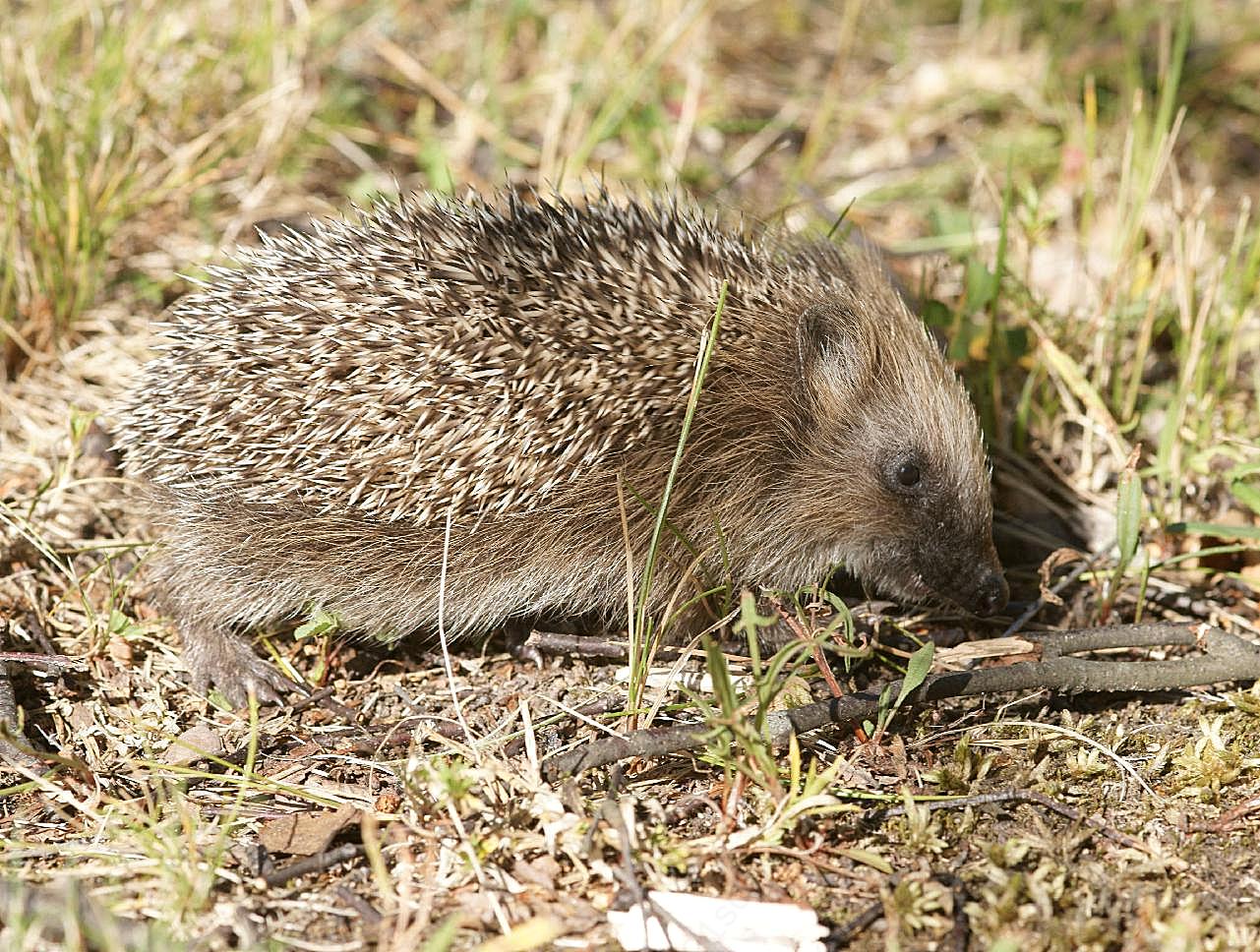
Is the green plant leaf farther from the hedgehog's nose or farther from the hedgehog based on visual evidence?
the hedgehog's nose

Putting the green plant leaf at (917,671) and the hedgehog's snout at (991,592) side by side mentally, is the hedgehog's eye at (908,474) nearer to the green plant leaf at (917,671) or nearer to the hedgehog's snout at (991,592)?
the hedgehog's snout at (991,592)

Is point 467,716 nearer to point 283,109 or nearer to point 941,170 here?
point 283,109

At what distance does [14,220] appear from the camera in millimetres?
4938

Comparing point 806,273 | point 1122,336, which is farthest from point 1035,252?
point 806,273

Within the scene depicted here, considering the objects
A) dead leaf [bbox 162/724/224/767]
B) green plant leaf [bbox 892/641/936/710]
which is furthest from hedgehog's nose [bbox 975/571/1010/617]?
dead leaf [bbox 162/724/224/767]

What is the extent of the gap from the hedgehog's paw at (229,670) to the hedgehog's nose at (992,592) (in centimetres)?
244

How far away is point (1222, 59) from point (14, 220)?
6.52 meters

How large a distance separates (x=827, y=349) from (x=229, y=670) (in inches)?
94.0

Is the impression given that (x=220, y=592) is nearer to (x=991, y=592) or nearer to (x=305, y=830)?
(x=305, y=830)

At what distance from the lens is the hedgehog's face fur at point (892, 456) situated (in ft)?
14.2

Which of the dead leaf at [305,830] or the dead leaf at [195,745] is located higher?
the dead leaf at [305,830]

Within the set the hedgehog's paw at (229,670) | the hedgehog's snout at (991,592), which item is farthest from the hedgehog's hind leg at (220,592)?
the hedgehog's snout at (991,592)

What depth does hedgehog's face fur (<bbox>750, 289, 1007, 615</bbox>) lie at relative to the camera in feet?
14.2

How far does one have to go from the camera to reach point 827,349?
4352 millimetres
